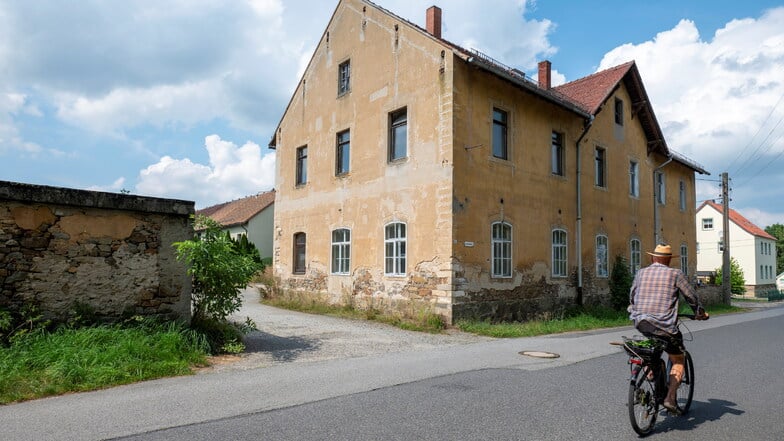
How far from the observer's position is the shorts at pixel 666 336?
5.02m

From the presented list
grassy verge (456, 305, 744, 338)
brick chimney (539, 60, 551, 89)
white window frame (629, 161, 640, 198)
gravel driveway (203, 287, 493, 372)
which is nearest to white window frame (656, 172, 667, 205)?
white window frame (629, 161, 640, 198)

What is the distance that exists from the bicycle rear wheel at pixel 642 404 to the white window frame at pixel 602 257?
562 inches

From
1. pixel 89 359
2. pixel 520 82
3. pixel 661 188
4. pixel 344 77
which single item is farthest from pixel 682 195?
pixel 89 359

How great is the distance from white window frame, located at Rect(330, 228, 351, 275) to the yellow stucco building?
6 centimetres

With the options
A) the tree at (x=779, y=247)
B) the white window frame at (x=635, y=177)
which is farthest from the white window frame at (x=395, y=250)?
the tree at (x=779, y=247)

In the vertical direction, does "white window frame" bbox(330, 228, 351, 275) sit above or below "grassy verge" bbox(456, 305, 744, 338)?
above

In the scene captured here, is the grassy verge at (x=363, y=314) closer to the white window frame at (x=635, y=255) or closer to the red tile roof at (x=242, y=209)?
the white window frame at (x=635, y=255)

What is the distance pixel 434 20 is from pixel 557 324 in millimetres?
9239

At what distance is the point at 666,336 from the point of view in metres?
5.01

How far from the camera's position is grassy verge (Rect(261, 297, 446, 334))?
42.7 feet

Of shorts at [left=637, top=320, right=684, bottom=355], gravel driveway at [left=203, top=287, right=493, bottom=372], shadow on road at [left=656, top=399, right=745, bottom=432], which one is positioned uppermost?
shorts at [left=637, top=320, right=684, bottom=355]

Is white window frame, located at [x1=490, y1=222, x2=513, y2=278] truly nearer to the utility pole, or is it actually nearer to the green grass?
the green grass

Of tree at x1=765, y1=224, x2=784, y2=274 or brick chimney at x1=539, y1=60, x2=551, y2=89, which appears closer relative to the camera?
brick chimney at x1=539, y1=60, x2=551, y2=89

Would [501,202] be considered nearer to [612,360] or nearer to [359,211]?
[359,211]
